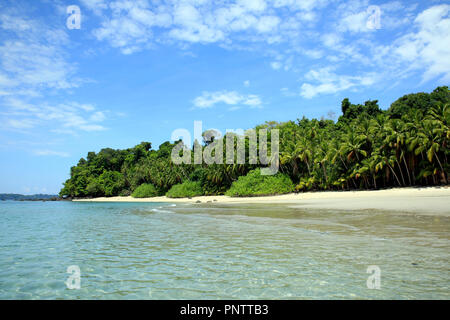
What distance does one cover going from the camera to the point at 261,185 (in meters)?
47.5

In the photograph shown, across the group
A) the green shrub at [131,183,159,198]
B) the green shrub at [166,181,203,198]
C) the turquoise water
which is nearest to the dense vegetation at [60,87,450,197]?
the green shrub at [166,181,203,198]

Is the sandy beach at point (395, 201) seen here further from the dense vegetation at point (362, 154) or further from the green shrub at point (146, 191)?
the green shrub at point (146, 191)

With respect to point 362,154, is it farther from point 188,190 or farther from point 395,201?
point 188,190

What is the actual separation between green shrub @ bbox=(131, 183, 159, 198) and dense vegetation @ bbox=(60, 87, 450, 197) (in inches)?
97.3

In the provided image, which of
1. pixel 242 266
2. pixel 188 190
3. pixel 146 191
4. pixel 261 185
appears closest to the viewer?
pixel 242 266

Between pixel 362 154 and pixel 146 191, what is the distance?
177ft

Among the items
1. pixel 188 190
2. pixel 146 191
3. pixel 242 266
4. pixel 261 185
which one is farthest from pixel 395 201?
pixel 146 191

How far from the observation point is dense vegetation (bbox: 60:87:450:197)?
32.6 meters
